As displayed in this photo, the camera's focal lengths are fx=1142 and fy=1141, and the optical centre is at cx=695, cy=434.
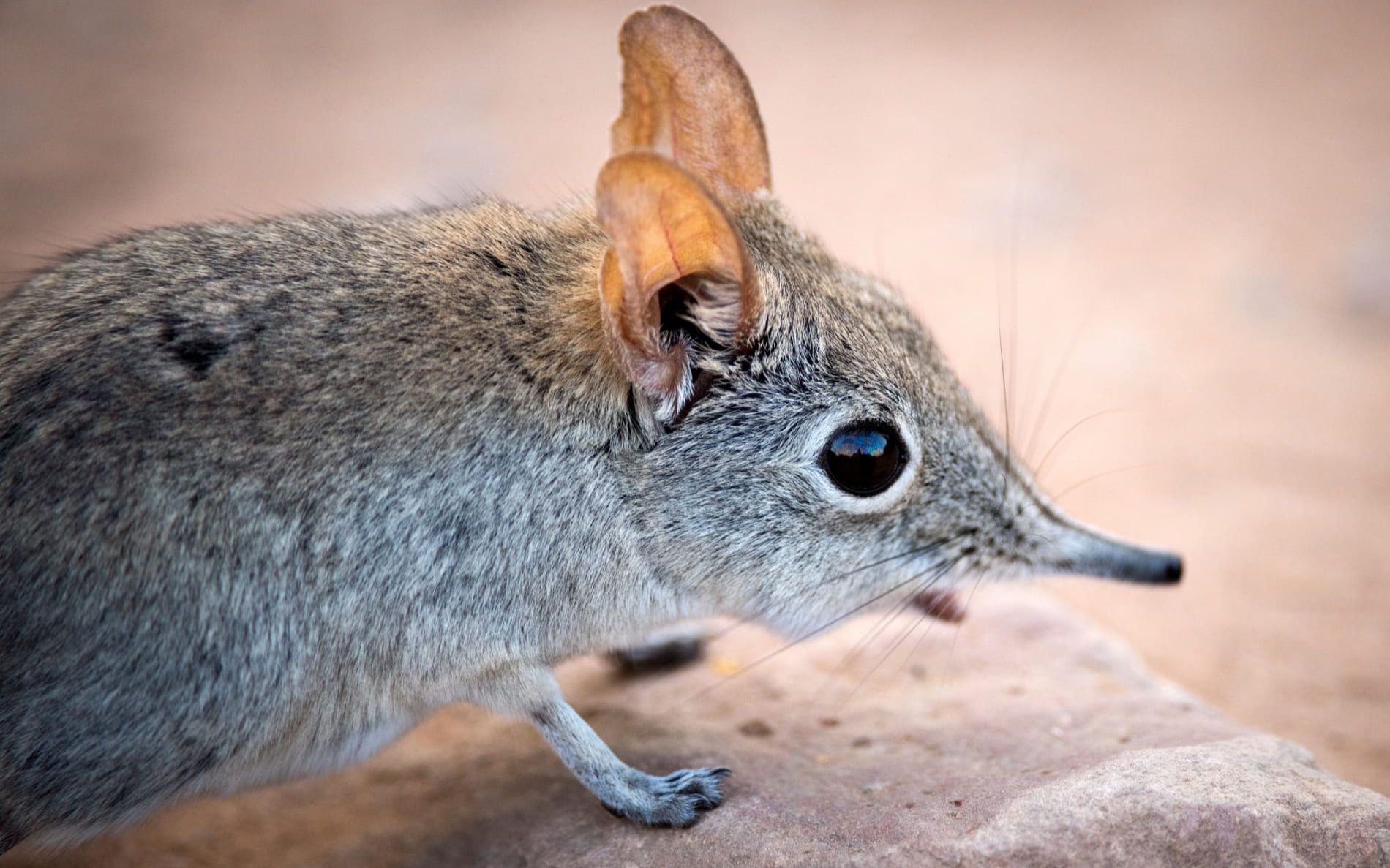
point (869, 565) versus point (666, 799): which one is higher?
point (869, 565)

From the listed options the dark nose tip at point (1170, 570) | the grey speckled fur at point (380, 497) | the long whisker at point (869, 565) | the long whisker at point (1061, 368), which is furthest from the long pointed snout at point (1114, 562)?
the long whisker at point (1061, 368)

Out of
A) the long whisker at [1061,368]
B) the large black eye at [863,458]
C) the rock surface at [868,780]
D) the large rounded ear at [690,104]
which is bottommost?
the rock surface at [868,780]

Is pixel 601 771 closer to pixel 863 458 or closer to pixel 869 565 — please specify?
pixel 869 565

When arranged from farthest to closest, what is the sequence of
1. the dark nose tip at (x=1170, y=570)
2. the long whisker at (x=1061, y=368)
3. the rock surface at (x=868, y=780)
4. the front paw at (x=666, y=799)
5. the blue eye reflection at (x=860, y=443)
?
the long whisker at (x=1061, y=368), the dark nose tip at (x=1170, y=570), the blue eye reflection at (x=860, y=443), the front paw at (x=666, y=799), the rock surface at (x=868, y=780)

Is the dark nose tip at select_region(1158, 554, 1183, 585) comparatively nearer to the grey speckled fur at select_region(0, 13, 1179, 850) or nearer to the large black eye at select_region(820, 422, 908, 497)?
the grey speckled fur at select_region(0, 13, 1179, 850)

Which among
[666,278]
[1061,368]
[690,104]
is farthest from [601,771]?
[1061,368]

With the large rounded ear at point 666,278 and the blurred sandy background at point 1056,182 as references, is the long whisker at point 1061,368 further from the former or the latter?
the large rounded ear at point 666,278
